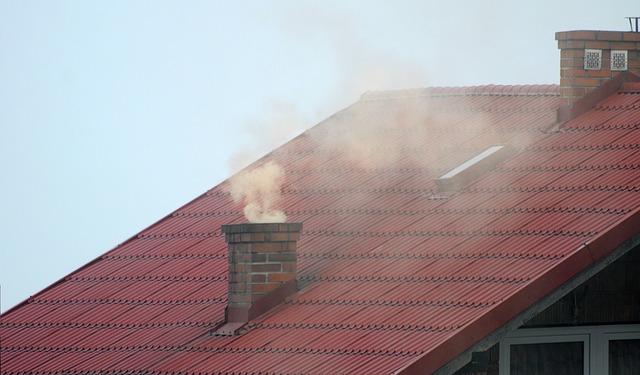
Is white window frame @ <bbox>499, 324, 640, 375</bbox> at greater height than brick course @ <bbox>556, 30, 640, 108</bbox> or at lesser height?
lesser

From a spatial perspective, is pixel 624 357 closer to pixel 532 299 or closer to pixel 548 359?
pixel 548 359

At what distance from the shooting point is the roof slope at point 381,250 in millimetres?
12750

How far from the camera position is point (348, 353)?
41.8ft

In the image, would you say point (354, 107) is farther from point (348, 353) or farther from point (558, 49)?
point (348, 353)

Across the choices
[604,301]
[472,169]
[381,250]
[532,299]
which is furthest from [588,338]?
[472,169]

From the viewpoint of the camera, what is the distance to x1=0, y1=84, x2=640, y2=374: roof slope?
12.8 meters

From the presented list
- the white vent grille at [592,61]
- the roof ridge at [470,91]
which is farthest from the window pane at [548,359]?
the roof ridge at [470,91]

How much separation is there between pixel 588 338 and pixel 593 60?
13.6 feet

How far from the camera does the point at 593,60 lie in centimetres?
1677

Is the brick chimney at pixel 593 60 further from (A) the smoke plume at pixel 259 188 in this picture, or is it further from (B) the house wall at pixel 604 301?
(A) the smoke plume at pixel 259 188

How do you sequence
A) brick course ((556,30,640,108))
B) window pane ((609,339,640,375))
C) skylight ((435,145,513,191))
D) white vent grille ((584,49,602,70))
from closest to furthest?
window pane ((609,339,640,375)) → skylight ((435,145,513,191)) → brick course ((556,30,640,108)) → white vent grille ((584,49,602,70))

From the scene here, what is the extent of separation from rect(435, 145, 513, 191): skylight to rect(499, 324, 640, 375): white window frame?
247 cm

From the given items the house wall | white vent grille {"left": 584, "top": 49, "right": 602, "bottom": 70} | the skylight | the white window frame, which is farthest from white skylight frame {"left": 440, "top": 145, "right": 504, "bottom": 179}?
the white window frame

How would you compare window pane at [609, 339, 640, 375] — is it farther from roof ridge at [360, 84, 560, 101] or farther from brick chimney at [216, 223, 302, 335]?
roof ridge at [360, 84, 560, 101]
